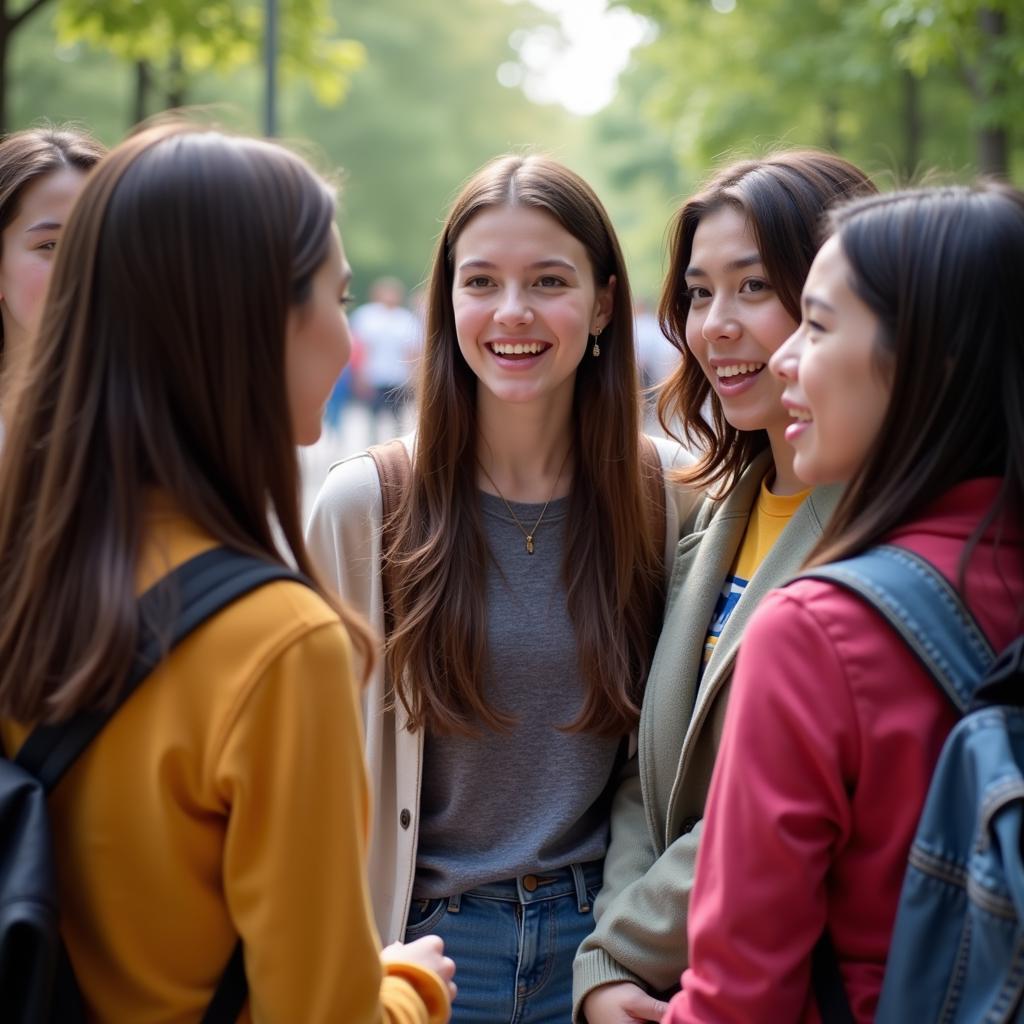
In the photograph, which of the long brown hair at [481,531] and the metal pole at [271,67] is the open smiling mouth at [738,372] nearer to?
the long brown hair at [481,531]

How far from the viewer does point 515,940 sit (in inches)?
107

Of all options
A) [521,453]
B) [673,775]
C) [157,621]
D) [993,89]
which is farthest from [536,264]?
[993,89]

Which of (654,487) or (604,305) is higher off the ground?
(604,305)

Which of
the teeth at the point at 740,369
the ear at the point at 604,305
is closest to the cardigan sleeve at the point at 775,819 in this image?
the teeth at the point at 740,369

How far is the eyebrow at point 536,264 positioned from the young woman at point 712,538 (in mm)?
236

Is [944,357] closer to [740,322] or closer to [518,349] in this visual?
[740,322]

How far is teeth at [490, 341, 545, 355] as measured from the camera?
3.08m

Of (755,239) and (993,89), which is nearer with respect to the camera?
(755,239)

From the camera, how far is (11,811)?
1.61 m

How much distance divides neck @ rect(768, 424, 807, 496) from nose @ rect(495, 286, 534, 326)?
0.60 metres

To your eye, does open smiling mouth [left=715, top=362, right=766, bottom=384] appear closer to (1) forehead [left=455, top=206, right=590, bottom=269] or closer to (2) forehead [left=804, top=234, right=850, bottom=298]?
(1) forehead [left=455, top=206, right=590, bottom=269]

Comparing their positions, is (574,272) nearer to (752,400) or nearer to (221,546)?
(752,400)

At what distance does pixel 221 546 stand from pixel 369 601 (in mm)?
1251

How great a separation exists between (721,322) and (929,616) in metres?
1.24
